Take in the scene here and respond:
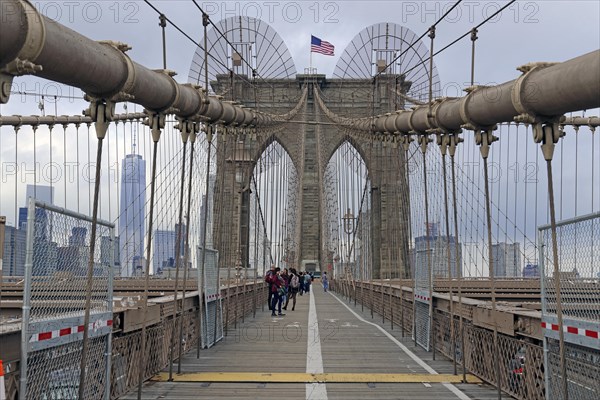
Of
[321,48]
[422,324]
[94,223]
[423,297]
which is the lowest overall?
[422,324]

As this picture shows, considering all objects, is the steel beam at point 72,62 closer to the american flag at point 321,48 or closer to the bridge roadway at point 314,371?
the bridge roadway at point 314,371

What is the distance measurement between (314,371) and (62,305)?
4860 millimetres

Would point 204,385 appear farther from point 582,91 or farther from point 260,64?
point 260,64

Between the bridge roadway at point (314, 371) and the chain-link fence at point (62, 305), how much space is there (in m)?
1.49

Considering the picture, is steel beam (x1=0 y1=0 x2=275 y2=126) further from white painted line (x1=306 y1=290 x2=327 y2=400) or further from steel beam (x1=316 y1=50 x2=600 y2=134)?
white painted line (x1=306 y1=290 x2=327 y2=400)

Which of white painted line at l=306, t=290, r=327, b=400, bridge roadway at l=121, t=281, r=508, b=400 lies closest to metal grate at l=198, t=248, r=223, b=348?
bridge roadway at l=121, t=281, r=508, b=400

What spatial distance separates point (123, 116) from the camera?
853 inches

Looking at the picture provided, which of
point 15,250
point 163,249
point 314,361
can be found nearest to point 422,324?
point 314,361

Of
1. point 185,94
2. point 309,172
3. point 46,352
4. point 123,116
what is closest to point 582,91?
point 46,352

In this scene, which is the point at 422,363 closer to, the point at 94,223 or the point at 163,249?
the point at 94,223

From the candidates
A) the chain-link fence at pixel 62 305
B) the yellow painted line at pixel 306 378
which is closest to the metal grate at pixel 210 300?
the yellow painted line at pixel 306 378

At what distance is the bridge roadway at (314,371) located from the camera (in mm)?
A: 8297

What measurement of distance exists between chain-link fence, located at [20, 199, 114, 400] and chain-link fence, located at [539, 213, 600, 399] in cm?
392

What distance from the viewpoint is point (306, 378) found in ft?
30.5
